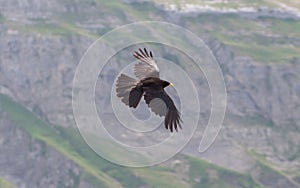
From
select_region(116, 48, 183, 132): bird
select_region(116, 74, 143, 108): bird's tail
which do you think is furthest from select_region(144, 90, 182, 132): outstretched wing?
select_region(116, 74, 143, 108): bird's tail

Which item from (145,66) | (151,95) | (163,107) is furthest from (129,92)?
(145,66)

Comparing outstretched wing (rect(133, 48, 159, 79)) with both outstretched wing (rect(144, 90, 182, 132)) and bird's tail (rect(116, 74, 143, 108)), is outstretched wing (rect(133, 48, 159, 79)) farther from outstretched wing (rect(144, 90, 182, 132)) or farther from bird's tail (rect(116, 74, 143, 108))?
outstretched wing (rect(144, 90, 182, 132))

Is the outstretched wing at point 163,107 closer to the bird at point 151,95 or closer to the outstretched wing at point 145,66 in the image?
the bird at point 151,95

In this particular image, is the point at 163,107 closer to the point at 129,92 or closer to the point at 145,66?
the point at 129,92

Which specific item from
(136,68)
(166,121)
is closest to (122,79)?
(136,68)

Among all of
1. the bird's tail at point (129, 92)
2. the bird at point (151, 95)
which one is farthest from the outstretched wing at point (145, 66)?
the bird's tail at point (129, 92)

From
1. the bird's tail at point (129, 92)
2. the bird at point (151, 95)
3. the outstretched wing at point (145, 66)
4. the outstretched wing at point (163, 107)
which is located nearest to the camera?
the outstretched wing at point (163, 107)
